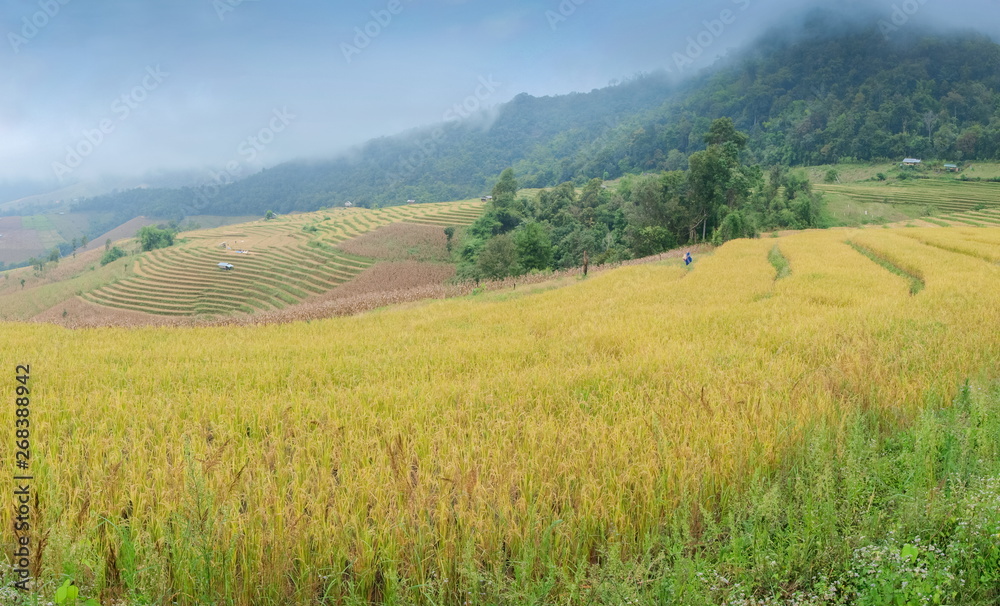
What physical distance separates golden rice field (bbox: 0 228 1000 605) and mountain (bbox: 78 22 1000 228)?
10439cm

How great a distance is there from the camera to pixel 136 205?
7648 inches

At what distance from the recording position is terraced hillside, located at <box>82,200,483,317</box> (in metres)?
46.9

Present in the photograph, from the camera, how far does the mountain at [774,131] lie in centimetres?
9775

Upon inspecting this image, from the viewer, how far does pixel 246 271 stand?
182 feet

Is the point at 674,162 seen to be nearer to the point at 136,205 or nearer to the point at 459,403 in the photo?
the point at 459,403

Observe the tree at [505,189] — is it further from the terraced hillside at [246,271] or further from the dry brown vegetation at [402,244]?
the terraced hillside at [246,271]

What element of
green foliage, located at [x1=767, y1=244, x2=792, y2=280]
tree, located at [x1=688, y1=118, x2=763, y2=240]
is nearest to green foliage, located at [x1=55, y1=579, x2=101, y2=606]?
green foliage, located at [x1=767, y1=244, x2=792, y2=280]

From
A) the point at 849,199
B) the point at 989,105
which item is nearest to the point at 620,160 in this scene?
the point at 849,199

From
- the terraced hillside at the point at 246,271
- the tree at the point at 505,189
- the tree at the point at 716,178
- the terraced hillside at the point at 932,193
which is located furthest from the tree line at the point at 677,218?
the terraced hillside at the point at 932,193

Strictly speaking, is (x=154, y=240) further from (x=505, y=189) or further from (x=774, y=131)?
(x=774, y=131)

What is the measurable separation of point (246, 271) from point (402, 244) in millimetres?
18683

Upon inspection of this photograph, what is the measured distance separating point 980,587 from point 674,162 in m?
114

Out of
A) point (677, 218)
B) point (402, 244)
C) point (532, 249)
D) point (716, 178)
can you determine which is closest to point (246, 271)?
point (402, 244)

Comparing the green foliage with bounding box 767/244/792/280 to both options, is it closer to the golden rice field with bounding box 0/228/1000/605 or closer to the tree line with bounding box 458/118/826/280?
the golden rice field with bounding box 0/228/1000/605
